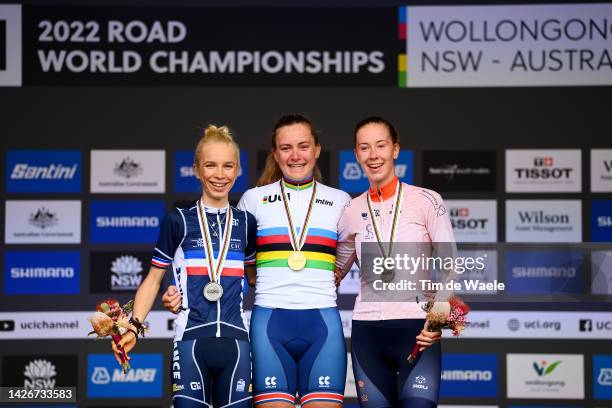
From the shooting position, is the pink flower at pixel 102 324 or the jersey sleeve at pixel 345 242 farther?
the jersey sleeve at pixel 345 242

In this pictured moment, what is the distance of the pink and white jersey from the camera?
10.4ft

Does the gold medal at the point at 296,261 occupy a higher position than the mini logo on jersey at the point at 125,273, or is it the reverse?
the gold medal at the point at 296,261

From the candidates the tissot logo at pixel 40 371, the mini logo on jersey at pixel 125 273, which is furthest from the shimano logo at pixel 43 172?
the tissot logo at pixel 40 371

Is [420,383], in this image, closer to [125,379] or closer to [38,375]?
[125,379]

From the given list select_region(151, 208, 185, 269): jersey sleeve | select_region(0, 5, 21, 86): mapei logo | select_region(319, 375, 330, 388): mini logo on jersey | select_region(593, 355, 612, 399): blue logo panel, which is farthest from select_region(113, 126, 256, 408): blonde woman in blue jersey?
select_region(593, 355, 612, 399): blue logo panel

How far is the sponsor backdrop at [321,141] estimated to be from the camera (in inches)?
197

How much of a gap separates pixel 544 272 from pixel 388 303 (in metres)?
2.13

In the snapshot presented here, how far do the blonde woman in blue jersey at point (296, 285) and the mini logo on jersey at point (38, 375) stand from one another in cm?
228

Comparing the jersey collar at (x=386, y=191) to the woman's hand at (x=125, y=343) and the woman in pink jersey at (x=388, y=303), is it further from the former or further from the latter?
the woman's hand at (x=125, y=343)

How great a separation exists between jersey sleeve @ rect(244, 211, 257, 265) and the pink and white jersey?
341 mm

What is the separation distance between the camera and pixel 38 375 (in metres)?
5.02

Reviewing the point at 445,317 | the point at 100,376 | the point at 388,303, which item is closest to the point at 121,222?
the point at 100,376

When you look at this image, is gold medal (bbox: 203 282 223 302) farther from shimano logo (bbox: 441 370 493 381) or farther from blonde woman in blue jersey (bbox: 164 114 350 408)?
shimano logo (bbox: 441 370 493 381)

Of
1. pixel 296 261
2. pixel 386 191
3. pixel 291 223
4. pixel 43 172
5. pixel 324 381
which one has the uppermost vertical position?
pixel 43 172
